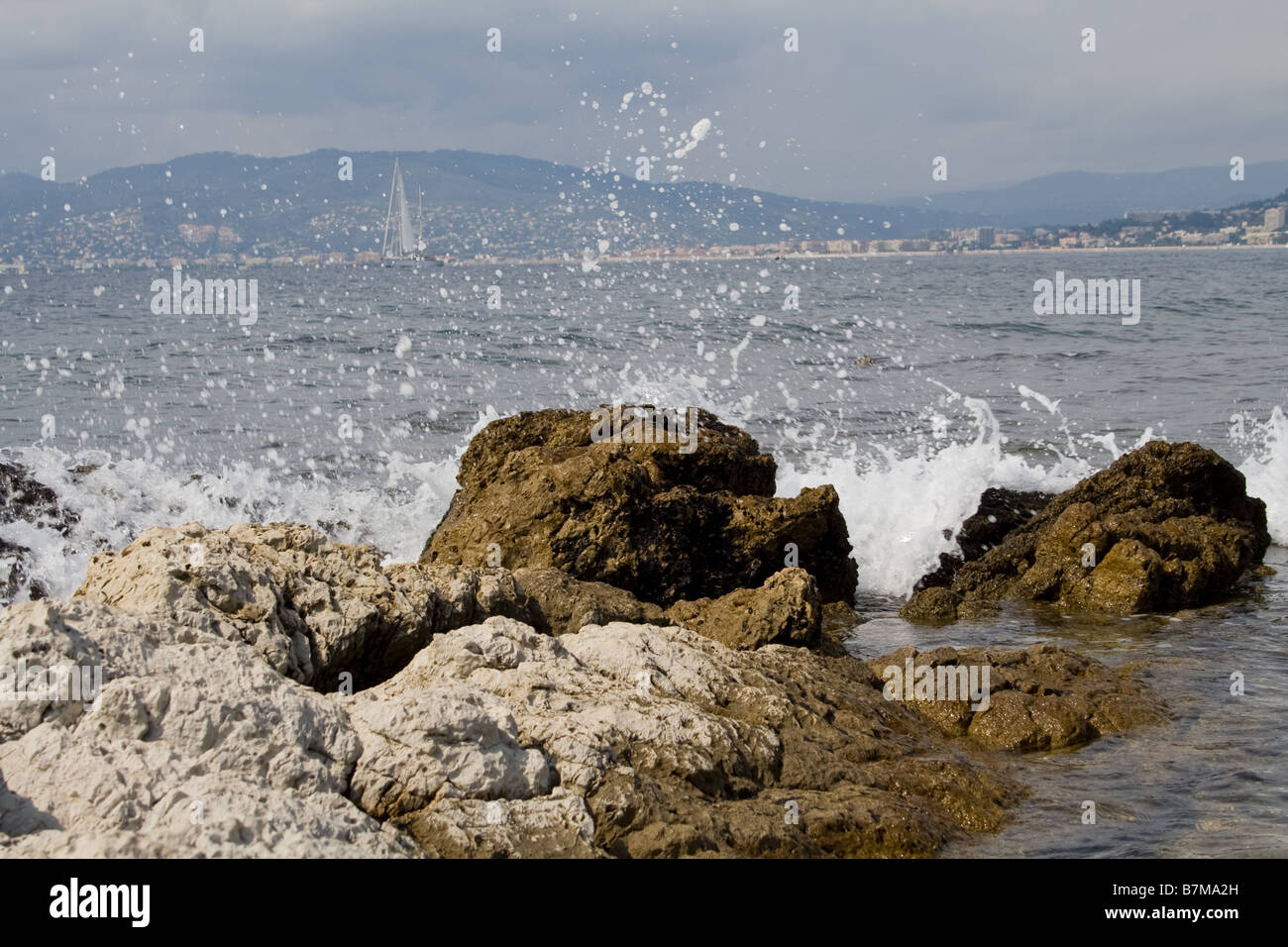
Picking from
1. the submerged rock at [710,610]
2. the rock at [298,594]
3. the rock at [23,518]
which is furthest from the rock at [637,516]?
the rock at [23,518]

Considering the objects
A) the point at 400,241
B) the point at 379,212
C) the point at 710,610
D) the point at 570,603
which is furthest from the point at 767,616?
the point at 379,212

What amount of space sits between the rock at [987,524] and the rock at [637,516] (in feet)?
4.10

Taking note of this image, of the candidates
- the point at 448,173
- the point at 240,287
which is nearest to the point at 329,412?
the point at 240,287

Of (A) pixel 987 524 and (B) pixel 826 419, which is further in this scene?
(B) pixel 826 419

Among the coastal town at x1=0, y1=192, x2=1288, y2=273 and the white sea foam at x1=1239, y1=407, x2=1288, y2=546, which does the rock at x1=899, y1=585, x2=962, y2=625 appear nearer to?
the white sea foam at x1=1239, y1=407, x2=1288, y2=546

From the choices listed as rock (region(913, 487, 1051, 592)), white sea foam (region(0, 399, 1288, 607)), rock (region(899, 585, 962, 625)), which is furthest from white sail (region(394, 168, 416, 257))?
rock (region(899, 585, 962, 625))

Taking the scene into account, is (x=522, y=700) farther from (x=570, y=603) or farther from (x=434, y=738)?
(x=570, y=603)

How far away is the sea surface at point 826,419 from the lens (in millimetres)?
5418

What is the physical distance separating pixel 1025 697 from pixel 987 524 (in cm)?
447

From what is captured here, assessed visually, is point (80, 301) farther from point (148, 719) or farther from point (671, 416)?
point (148, 719)

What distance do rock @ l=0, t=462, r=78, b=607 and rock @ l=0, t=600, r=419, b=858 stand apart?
18.6ft

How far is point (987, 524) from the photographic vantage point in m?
9.96

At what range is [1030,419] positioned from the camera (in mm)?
16547
